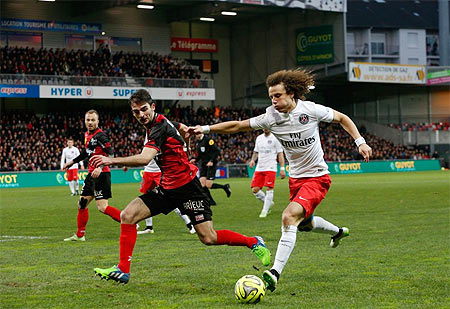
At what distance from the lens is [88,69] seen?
4775cm

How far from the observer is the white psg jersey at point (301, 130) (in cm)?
769

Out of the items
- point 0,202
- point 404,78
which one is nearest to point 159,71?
point 404,78

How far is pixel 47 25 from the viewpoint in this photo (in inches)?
1978

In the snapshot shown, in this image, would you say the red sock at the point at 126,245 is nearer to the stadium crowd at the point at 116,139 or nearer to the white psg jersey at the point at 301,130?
the white psg jersey at the point at 301,130

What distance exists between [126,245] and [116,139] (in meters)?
38.0

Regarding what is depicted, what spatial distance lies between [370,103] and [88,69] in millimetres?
28256

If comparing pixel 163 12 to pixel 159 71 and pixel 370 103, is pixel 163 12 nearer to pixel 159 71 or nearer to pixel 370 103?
pixel 159 71

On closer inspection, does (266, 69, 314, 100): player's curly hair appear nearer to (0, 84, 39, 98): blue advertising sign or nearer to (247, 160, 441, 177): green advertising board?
(0, 84, 39, 98): blue advertising sign

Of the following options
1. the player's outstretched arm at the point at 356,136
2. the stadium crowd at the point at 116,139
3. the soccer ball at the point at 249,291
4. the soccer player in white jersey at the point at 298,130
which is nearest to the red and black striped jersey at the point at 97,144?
the soccer player in white jersey at the point at 298,130

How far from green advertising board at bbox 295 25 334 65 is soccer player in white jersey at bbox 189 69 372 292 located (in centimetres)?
4676

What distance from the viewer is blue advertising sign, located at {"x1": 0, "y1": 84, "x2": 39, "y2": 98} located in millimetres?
Result: 41719

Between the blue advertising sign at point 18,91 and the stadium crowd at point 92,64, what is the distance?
83 centimetres

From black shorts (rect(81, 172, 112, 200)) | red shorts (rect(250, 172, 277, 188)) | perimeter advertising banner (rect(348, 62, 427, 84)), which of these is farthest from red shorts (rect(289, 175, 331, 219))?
perimeter advertising banner (rect(348, 62, 427, 84))

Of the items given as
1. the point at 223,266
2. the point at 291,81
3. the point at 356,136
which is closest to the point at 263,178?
the point at 223,266
